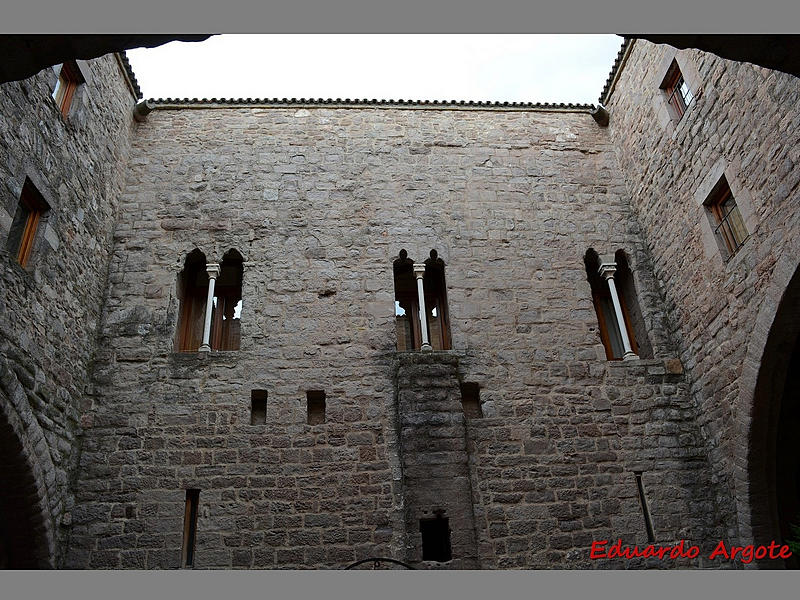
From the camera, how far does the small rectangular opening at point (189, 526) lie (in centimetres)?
577

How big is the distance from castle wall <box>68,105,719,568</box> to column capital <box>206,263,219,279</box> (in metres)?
0.09

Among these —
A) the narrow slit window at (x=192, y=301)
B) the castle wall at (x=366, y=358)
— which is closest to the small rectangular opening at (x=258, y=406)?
the castle wall at (x=366, y=358)

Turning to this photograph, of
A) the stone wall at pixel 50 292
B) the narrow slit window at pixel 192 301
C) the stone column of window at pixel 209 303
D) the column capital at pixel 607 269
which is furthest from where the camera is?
the column capital at pixel 607 269

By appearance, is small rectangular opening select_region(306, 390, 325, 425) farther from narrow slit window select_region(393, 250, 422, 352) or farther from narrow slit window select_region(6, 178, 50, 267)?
narrow slit window select_region(6, 178, 50, 267)

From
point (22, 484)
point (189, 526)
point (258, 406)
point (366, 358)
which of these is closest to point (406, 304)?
point (366, 358)

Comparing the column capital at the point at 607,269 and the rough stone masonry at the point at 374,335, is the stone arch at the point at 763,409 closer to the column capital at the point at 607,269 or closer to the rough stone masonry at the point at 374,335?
the rough stone masonry at the point at 374,335

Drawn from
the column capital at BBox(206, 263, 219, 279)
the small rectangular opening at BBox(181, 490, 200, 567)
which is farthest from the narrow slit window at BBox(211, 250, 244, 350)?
the small rectangular opening at BBox(181, 490, 200, 567)

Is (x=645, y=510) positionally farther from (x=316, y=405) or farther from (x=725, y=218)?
(x=316, y=405)

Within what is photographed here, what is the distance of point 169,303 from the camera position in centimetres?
705

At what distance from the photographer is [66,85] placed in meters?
6.74

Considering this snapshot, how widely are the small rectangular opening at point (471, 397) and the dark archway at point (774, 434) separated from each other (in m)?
2.56

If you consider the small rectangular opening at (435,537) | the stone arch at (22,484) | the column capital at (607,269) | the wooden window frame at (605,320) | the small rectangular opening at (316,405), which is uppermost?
the column capital at (607,269)

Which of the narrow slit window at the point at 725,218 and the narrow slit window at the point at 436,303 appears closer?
the narrow slit window at the point at 725,218

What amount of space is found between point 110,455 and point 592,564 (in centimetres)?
473
